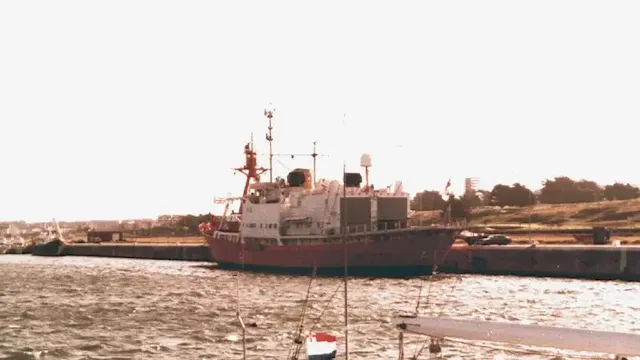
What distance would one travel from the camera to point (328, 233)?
64062 millimetres

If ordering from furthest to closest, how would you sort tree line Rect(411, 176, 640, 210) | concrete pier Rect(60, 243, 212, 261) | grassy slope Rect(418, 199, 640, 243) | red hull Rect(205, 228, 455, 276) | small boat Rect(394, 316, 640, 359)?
tree line Rect(411, 176, 640, 210) → grassy slope Rect(418, 199, 640, 243) → concrete pier Rect(60, 243, 212, 261) → red hull Rect(205, 228, 455, 276) → small boat Rect(394, 316, 640, 359)

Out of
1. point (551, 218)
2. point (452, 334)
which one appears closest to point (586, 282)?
point (452, 334)

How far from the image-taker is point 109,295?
46531 millimetres

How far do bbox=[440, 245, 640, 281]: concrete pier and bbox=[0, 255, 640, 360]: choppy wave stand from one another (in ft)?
13.5

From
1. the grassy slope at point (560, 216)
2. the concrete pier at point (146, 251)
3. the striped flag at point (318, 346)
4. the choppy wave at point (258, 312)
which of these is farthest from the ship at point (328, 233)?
the striped flag at point (318, 346)

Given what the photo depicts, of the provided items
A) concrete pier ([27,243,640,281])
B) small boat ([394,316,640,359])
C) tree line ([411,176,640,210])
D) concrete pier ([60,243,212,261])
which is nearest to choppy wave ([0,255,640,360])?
small boat ([394,316,640,359])

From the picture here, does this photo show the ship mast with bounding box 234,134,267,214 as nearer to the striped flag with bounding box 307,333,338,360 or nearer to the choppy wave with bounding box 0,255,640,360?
the choppy wave with bounding box 0,255,640,360

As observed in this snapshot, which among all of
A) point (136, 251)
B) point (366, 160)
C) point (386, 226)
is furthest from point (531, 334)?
point (136, 251)

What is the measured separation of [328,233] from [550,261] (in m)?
19.0

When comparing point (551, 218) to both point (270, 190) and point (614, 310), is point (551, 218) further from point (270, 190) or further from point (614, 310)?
point (614, 310)

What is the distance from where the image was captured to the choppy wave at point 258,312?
25.4 m

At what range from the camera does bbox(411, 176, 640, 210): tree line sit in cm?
15025

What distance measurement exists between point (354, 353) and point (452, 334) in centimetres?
1239

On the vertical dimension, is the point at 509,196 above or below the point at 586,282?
above
